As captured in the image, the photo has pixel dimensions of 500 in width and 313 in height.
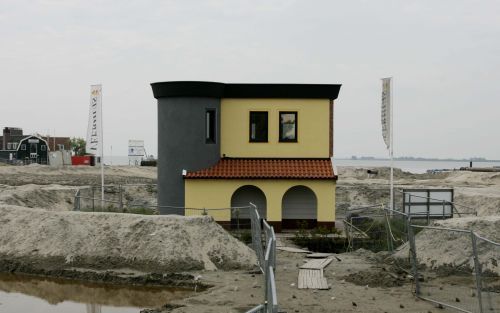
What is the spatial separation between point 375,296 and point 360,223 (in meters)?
11.7

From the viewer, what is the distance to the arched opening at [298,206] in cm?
2980

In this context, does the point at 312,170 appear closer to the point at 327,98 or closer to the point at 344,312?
the point at 327,98

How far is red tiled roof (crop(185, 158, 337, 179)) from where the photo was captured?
92.9 ft

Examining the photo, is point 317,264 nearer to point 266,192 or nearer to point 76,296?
point 76,296

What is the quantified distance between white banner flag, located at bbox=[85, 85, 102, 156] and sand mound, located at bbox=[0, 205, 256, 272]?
647 centimetres

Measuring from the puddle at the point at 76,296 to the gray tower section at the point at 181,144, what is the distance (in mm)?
9689

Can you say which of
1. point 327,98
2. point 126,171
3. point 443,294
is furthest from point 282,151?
point 126,171

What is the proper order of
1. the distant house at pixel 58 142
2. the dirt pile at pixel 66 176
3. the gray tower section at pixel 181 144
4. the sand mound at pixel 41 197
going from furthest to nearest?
the distant house at pixel 58 142
the dirt pile at pixel 66 176
the sand mound at pixel 41 197
the gray tower section at pixel 181 144

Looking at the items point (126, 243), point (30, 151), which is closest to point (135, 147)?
point (30, 151)

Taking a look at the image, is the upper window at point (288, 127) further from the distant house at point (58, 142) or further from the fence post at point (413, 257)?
the distant house at point (58, 142)

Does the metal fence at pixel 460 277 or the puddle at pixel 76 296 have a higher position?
the metal fence at pixel 460 277

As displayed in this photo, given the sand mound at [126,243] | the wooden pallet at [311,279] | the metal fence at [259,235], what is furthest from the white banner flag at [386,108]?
the wooden pallet at [311,279]

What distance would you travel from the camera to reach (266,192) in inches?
1121

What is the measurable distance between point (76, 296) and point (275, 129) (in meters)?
14.4
